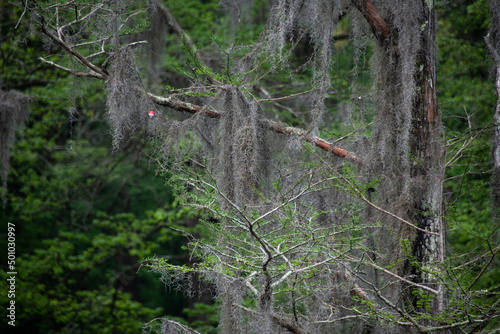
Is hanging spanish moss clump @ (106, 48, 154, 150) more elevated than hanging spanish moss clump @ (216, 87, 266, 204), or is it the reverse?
hanging spanish moss clump @ (106, 48, 154, 150)

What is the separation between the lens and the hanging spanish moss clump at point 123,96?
12.6 feet

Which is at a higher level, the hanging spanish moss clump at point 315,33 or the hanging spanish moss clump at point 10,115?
the hanging spanish moss clump at point 315,33

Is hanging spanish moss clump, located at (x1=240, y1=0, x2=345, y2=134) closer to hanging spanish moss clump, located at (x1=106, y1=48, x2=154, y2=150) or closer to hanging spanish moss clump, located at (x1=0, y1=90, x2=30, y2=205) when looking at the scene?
hanging spanish moss clump, located at (x1=106, y1=48, x2=154, y2=150)

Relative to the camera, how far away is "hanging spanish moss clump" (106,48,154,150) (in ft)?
12.6

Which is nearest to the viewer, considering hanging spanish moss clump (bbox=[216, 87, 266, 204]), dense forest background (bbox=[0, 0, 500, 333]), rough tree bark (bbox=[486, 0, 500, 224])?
hanging spanish moss clump (bbox=[216, 87, 266, 204])

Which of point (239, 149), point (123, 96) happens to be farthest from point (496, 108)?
point (123, 96)

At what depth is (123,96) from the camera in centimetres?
391

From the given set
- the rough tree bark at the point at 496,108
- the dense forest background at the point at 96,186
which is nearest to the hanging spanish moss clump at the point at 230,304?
the rough tree bark at the point at 496,108

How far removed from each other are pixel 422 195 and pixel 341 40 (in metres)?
4.37

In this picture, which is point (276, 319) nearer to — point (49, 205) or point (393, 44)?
point (393, 44)

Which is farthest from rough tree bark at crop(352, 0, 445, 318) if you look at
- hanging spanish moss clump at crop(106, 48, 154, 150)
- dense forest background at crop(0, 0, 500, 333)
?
dense forest background at crop(0, 0, 500, 333)

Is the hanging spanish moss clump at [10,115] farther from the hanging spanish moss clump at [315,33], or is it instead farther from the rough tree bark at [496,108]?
the rough tree bark at [496,108]

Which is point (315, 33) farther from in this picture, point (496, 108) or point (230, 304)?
point (230, 304)

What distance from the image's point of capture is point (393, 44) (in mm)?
3943
